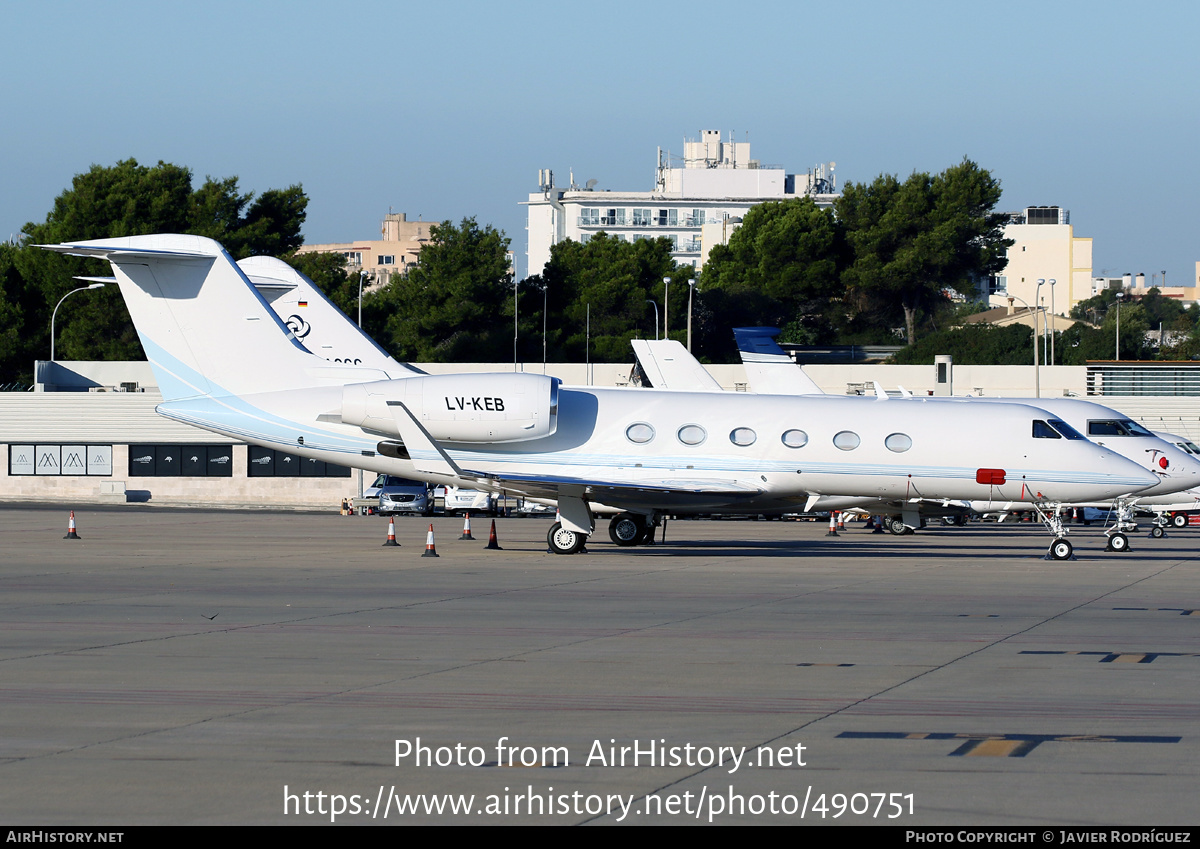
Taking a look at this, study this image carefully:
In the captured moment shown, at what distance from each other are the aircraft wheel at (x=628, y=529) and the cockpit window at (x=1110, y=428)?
35.1 feet

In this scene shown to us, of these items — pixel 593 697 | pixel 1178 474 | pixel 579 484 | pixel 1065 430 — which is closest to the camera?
pixel 593 697

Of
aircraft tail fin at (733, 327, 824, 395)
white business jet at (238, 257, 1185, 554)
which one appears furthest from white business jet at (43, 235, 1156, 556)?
aircraft tail fin at (733, 327, 824, 395)

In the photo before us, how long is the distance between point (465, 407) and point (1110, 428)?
15.1m

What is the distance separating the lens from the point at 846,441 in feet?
85.4

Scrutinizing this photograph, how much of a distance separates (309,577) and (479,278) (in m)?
67.4

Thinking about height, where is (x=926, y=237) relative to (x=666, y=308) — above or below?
above

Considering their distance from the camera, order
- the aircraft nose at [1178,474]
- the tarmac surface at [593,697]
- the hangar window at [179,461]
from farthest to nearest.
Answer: the hangar window at [179,461] < the aircraft nose at [1178,474] < the tarmac surface at [593,697]

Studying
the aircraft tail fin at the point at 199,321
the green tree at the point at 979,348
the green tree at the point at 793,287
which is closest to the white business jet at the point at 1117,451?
the aircraft tail fin at the point at 199,321

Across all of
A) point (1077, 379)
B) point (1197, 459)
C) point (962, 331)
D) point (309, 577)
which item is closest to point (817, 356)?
point (962, 331)

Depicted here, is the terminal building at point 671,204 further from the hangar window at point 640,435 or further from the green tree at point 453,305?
the hangar window at point 640,435

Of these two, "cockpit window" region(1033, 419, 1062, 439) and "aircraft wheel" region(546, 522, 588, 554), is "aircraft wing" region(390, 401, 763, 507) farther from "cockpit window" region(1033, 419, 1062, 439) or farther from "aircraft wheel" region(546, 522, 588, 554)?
"cockpit window" region(1033, 419, 1062, 439)

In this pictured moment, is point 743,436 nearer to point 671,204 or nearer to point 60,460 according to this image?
point 60,460

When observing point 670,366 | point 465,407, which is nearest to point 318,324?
point 465,407

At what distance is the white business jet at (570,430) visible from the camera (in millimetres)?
25828
